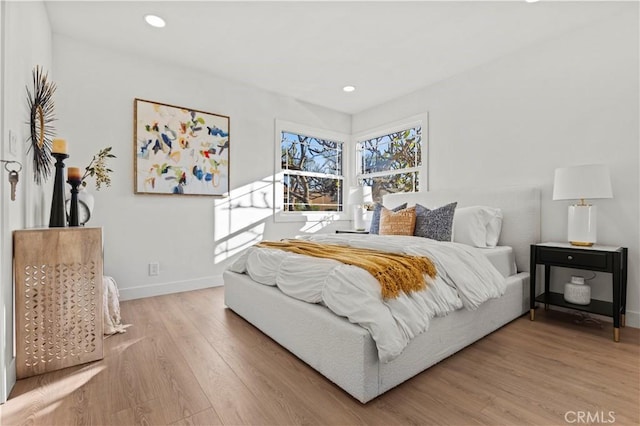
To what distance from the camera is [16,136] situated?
1.72 m

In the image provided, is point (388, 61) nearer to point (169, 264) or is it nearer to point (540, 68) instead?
point (540, 68)

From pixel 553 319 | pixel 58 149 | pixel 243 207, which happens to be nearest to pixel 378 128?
pixel 243 207

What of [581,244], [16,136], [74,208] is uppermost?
[16,136]

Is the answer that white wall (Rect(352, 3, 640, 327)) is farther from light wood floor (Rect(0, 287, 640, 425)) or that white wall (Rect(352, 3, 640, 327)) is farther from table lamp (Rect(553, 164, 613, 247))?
light wood floor (Rect(0, 287, 640, 425))

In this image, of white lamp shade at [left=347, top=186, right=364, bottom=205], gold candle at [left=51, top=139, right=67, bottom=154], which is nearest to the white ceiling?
gold candle at [left=51, top=139, right=67, bottom=154]

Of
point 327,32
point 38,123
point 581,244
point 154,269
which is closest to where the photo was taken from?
point 38,123

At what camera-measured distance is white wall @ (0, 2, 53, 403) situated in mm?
1535

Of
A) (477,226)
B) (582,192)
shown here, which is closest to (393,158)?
(477,226)

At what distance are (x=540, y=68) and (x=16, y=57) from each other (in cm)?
398

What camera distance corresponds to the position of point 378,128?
465 cm

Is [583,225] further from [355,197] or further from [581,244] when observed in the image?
[355,197]

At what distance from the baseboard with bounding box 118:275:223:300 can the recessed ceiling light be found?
2.49 m

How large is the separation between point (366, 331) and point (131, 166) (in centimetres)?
298

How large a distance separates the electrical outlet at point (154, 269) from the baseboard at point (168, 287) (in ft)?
0.39
